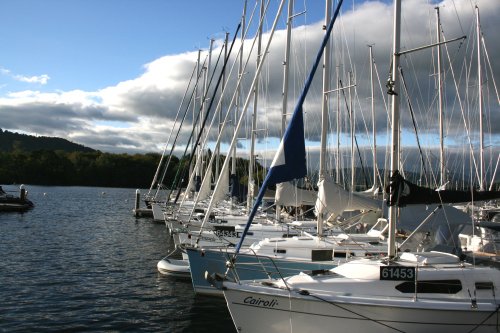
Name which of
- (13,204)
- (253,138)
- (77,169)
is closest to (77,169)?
(77,169)

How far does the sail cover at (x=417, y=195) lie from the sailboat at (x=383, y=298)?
0.19 m

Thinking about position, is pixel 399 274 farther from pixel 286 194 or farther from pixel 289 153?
pixel 286 194

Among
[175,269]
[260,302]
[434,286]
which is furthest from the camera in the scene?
[175,269]

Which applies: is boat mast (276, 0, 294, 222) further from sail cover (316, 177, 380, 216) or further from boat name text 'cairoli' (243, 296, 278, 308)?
boat name text 'cairoli' (243, 296, 278, 308)

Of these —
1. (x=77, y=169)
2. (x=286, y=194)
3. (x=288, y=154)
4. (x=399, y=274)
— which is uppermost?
(x=288, y=154)

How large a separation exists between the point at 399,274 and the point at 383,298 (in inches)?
31.7

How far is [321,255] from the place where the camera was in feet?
54.7

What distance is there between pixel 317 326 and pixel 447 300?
3419 millimetres

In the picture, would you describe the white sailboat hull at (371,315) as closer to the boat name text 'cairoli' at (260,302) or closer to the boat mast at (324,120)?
the boat name text 'cairoli' at (260,302)

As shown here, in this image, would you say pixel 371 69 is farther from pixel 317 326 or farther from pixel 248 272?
pixel 317 326

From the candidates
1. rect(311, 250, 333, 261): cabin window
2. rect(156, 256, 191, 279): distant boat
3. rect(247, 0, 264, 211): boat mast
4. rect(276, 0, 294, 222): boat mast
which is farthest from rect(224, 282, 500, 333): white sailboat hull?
rect(247, 0, 264, 211): boat mast

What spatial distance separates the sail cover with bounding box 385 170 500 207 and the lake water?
22.9ft

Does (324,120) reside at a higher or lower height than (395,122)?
higher

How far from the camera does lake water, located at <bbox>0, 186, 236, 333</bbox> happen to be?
1516 centimetres
